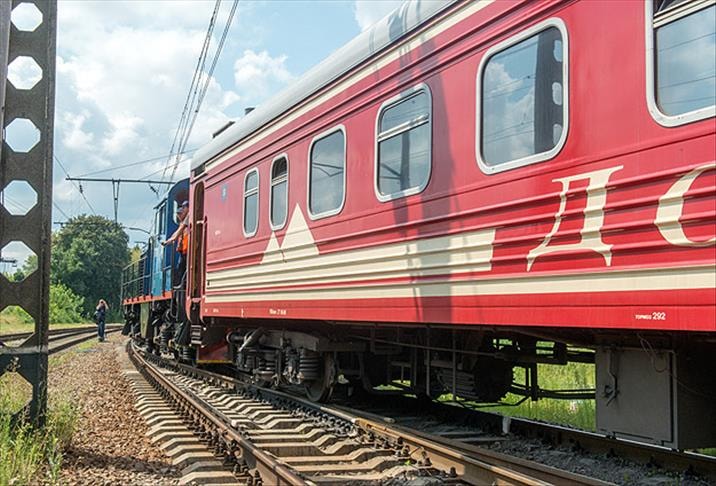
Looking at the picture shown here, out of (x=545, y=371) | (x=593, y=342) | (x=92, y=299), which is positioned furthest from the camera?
(x=92, y=299)

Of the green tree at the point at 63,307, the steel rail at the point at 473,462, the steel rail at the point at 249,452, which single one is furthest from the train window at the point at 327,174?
the green tree at the point at 63,307

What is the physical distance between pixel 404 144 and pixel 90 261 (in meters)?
68.2

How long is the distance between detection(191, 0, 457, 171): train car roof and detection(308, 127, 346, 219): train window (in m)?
0.59

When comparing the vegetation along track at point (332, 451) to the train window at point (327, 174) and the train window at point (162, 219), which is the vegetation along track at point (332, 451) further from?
the train window at point (162, 219)

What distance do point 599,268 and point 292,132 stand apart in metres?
5.00

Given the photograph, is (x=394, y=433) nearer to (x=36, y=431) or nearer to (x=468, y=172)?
(x=468, y=172)

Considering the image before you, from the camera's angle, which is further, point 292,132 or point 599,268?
point 292,132

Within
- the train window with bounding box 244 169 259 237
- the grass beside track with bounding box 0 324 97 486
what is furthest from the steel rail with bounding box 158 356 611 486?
the train window with bounding box 244 169 259 237

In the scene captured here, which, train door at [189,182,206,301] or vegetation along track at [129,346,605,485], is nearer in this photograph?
vegetation along track at [129,346,605,485]

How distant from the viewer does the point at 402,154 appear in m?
6.33

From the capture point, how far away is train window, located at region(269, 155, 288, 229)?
8.63 m

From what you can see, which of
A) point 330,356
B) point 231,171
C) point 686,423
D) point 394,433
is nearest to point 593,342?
point 686,423

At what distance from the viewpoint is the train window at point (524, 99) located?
15.2 ft

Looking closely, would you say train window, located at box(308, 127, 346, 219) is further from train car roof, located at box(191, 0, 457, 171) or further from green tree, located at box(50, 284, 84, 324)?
green tree, located at box(50, 284, 84, 324)
